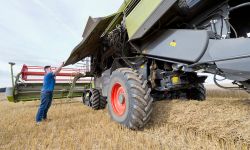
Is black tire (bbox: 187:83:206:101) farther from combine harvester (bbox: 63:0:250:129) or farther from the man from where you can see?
the man

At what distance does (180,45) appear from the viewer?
3219 millimetres

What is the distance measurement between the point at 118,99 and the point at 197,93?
75.6 inches

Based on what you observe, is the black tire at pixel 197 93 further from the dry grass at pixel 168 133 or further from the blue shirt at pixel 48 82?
the blue shirt at pixel 48 82

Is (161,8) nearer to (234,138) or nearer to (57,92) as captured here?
(234,138)

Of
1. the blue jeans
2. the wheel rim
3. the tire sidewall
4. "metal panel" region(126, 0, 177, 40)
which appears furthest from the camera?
the blue jeans

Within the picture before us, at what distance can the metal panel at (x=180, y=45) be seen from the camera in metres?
2.96

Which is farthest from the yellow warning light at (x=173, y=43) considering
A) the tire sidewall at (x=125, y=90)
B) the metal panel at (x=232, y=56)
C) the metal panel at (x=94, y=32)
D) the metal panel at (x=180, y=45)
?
the metal panel at (x=94, y=32)

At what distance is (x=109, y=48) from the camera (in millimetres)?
5781

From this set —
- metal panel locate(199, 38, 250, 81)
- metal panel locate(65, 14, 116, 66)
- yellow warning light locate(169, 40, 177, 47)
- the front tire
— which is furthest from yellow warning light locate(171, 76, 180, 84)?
the front tire

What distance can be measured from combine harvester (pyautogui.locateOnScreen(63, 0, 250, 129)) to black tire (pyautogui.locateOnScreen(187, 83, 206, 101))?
22 millimetres

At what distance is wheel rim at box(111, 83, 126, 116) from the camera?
13.4 feet

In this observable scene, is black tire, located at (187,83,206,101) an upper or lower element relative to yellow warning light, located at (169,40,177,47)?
lower

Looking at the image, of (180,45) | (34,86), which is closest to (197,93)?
(180,45)

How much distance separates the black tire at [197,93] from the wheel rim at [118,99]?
5.83ft
